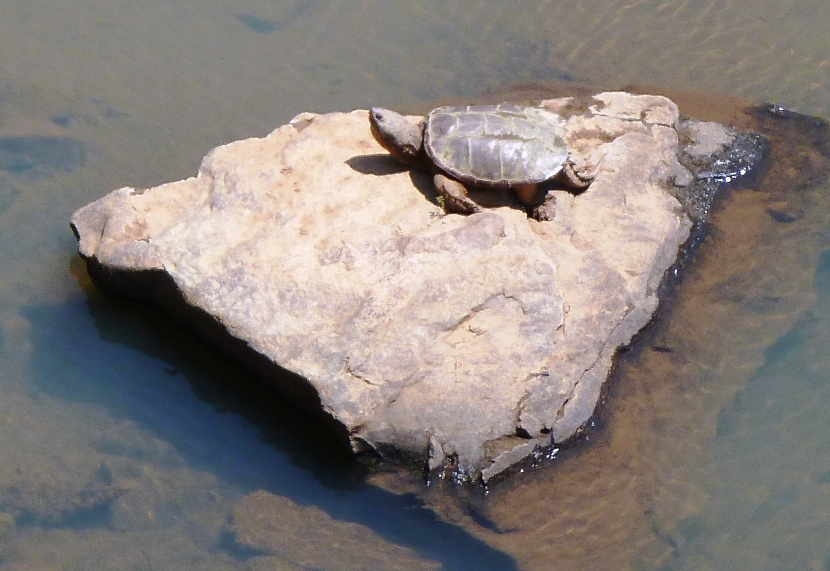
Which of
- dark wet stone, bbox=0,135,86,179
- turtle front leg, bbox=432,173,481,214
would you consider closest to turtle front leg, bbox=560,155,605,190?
turtle front leg, bbox=432,173,481,214

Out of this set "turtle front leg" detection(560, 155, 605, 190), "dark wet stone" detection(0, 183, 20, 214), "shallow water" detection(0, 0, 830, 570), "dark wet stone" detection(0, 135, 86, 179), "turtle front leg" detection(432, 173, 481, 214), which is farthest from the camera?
"dark wet stone" detection(0, 135, 86, 179)

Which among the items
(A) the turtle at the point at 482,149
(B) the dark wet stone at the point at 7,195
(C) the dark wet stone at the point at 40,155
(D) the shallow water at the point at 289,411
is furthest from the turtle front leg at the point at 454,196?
(B) the dark wet stone at the point at 7,195

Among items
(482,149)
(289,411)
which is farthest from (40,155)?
(482,149)

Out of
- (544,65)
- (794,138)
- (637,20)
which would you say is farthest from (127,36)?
(794,138)

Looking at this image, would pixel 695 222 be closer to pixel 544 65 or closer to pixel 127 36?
pixel 544 65

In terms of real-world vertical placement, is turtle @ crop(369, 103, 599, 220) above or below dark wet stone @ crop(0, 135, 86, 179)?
above

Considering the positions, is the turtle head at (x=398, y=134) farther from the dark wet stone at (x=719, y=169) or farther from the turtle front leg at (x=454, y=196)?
the dark wet stone at (x=719, y=169)

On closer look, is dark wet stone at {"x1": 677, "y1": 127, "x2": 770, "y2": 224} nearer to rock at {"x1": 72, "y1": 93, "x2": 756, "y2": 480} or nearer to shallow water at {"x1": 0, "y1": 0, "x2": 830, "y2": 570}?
shallow water at {"x1": 0, "y1": 0, "x2": 830, "y2": 570}

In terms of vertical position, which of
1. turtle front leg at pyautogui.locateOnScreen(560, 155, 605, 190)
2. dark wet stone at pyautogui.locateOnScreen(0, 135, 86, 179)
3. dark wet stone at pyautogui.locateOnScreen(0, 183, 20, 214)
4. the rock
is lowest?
dark wet stone at pyautogui.locateOnScreen(0, 183, 20, 214)

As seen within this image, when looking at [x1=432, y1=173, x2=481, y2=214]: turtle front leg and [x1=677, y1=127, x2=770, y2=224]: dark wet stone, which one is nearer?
[x1=432, y1=173, x2=481, y2=214]: turtle front leg
